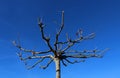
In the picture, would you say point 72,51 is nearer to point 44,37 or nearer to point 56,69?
point 56,69

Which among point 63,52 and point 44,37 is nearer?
point 44,37

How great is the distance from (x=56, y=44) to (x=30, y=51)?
1.42 meters

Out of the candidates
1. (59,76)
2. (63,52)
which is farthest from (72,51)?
(59,76)

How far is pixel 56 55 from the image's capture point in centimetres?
1309

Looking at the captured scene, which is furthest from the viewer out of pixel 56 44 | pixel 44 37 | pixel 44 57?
pixel 44 57

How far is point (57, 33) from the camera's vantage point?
12164 mm

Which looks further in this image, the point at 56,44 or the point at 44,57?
the point at 44,57

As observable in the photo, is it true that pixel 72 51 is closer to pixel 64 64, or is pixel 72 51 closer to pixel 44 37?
pixel 64 64

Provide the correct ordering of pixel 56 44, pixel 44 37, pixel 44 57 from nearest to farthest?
pixel 44 37, pixel 56 44, pixel 44 57

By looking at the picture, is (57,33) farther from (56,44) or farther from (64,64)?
(64,64)

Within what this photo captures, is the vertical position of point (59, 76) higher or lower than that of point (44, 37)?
lower

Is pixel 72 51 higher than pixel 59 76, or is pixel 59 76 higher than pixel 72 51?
pixel 72 51

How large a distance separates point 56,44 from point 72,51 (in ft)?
3.24

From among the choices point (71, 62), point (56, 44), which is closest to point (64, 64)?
point (71, 62)
